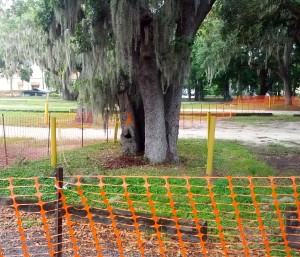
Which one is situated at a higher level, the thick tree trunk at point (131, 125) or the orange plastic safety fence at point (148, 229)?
the thick tree trunk at point (131, 125)

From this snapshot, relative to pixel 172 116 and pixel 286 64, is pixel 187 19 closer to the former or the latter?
pixel 172 116

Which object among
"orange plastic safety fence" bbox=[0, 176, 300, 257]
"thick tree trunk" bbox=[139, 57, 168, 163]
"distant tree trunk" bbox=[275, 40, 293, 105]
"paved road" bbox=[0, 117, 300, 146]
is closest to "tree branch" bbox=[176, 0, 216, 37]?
"thick tree trunk" bbox=[139, 57, 168, 163]

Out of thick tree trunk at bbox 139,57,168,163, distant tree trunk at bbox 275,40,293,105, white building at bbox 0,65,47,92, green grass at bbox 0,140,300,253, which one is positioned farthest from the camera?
white building at bbox 0,65,47,92

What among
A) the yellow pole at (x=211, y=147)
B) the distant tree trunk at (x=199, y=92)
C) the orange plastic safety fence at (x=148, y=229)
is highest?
the distant tree trunk at (x=199, y=92)

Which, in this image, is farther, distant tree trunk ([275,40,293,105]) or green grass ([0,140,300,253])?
distant tree trunk ([275,40,293,105])

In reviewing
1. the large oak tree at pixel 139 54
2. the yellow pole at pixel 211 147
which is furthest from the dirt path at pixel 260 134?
the yellow pole at pixel 211 147

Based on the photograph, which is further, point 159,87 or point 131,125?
point 131,125

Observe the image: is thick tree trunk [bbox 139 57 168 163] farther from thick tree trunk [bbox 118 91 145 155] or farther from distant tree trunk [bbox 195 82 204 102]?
distant tree trunk [bbox 195 82 204 102]

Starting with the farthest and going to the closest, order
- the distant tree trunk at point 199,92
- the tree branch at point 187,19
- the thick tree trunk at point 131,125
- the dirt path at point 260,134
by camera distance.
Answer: the distant tree trunk at point 199,92 → the dirt path at point 260,134 → the thick tree trunk at point 131,125 → the tree branch at point 187,19

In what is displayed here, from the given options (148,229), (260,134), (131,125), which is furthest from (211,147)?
(260,134)

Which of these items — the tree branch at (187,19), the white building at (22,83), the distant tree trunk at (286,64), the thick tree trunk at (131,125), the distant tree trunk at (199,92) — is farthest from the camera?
the white building at (22,83)

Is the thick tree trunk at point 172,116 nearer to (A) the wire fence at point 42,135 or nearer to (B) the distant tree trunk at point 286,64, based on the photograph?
(A) the wire fence at point 42,135

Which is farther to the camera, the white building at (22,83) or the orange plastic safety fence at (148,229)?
the white building at (22,83)

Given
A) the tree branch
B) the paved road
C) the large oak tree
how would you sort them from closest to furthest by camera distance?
1. the large oak tree
2. the tree branch
3. the paved road
